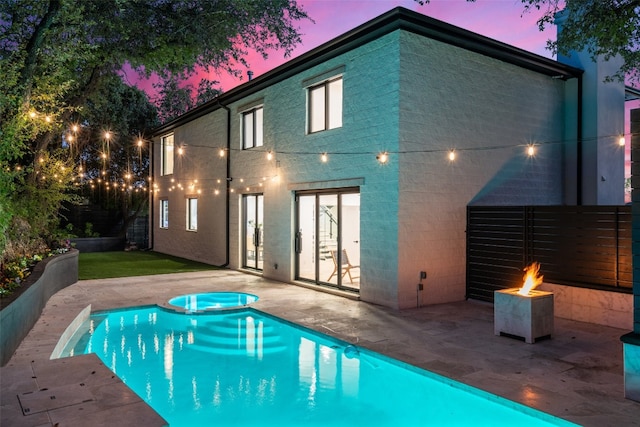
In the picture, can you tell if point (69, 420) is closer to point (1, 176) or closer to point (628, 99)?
point (1, 176)

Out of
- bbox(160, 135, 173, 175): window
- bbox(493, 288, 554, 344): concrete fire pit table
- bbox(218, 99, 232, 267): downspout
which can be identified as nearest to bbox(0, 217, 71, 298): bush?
bbox(218, 99, 232, 267): downspout

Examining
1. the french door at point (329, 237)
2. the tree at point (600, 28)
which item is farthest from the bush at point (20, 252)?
the tree at point (600, 28)

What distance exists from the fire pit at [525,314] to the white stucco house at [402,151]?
1937mm

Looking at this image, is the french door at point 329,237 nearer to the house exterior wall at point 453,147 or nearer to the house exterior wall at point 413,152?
the house exterior wall at point 413,152

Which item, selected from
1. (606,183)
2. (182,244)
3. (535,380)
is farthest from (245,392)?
(182,244)

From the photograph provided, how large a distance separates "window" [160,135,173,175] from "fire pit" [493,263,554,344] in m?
14.3

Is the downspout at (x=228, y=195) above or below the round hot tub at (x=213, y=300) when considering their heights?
above

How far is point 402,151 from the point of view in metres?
7.62

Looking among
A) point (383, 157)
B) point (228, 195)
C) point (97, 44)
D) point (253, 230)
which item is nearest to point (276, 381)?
point (383, 157)

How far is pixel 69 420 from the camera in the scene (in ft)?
11.0

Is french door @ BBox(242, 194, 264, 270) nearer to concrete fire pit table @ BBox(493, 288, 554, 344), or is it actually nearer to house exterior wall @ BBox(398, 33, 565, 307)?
house exterior wall @ BBox(398, 33, 565, 307)

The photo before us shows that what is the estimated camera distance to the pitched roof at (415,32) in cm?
760

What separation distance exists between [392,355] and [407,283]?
8.74ft

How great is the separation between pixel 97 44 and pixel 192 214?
6.73m
